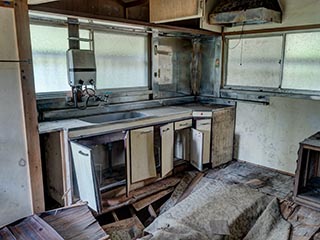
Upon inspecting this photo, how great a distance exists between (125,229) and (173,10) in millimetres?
2325

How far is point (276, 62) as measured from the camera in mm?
3840

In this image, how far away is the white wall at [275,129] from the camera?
11.8ft

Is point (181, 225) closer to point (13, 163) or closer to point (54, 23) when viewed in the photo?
point (13, 163)

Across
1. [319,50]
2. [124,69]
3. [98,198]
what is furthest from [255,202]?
[124,69]

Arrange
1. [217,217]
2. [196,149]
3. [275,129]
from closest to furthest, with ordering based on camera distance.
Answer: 1. [217,217]
2. [196,149]
3. [275,129]

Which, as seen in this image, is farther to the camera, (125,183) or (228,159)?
(228,159)

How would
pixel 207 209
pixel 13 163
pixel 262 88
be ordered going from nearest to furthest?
pixel 13 163 → pixel 207 209 → pixel 262 88

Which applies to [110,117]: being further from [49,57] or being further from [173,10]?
[173,10]

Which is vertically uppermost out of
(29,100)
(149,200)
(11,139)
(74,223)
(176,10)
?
(176,10)

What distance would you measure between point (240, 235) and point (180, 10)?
7.60ft

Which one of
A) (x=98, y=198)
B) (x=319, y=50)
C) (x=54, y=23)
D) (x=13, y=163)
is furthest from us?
(x=319, y=50)

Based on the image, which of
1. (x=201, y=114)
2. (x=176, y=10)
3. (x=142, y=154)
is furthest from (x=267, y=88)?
(x=142, y=154)

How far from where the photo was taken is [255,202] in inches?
117

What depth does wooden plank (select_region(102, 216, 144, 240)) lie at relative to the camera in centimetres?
271
